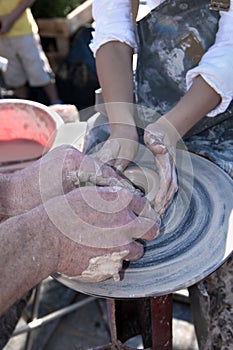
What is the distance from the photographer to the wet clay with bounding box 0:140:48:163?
1.59 metres

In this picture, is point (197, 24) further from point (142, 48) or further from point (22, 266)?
point (22, 266)

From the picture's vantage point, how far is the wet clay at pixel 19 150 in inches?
62.6

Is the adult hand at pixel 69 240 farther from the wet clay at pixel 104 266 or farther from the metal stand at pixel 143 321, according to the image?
the metal stand at pixel 143 321

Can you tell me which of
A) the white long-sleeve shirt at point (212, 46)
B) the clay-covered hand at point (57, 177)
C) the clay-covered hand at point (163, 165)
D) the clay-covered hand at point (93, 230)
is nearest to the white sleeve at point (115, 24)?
the white long-sleeve shirt at point (212, 46)

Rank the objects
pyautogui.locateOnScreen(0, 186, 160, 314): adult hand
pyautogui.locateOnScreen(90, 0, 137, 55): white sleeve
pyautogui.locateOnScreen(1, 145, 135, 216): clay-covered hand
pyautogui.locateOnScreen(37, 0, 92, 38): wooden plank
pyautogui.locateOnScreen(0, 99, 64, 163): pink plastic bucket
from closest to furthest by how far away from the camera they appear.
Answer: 1. pyautogui.locateOnScreen(0, 186, 160, 314): adult hand
2. pyautogui.locateOnScreen(1, 145, 135, 216): clay-covered hand
3. pyautogui.locateOnScreen(90, 0, 137, 55): white sleeve
4. pyautogui.locateOnScreen(0, 99, 64, 163): pink plastic bucket
5. pyautogui.locateOnScreen(37, 0, 92, 38): wooden plank

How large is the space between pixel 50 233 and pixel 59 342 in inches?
44.8

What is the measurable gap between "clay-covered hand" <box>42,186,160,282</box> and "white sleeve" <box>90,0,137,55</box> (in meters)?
0.57

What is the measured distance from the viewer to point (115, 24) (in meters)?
1.34

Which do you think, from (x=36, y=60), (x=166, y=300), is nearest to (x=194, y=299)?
(x=166, y=300)

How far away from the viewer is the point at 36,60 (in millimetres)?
3021

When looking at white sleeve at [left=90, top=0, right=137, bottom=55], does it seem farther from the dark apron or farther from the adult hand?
the adult hand

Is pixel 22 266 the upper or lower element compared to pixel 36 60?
upper

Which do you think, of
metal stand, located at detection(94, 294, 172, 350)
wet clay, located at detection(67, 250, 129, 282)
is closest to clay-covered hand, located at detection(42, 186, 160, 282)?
wet clay, located at detection(67, 250, 129, 282)

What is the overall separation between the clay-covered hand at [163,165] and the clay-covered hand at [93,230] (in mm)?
128
